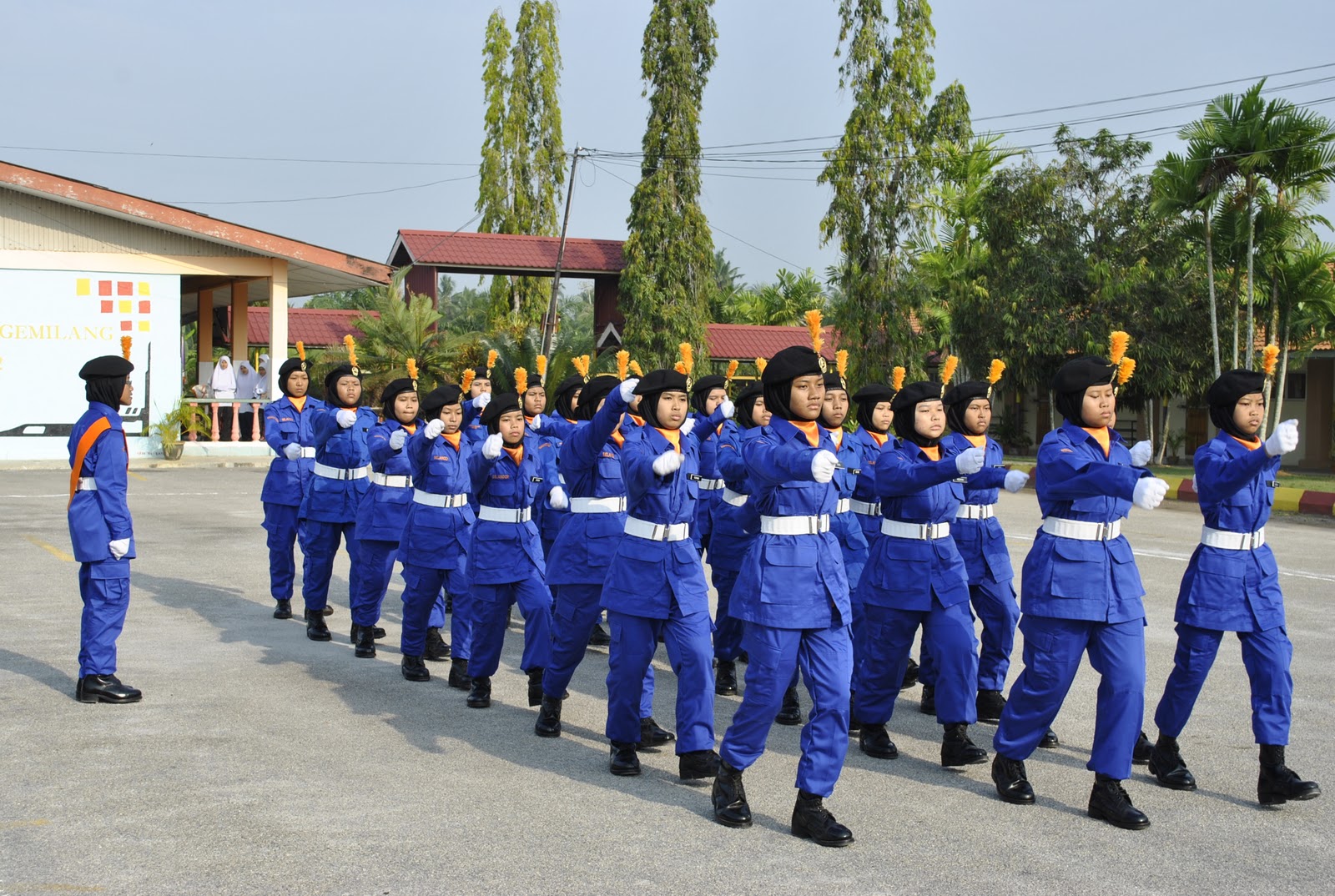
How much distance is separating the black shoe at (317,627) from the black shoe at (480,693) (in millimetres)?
2269

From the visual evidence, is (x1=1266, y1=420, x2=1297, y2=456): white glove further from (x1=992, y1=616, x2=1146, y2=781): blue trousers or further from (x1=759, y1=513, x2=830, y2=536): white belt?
(x1=759, y1=513, x2=830, y2=536): white belt

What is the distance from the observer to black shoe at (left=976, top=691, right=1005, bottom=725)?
701cm

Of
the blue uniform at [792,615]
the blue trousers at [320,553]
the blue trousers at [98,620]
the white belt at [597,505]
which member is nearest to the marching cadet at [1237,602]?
the blue uniform at [792,615]

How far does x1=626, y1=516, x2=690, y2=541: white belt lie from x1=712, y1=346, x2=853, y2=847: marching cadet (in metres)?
0.64

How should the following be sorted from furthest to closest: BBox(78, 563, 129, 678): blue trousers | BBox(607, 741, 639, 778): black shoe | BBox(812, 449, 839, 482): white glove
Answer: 1. BBox(78, 563, 129, 678): blue trousers
2. BBox(607, 741, 639, 778): black shoe
3. BBox(812, 449, 839, 482): white glove

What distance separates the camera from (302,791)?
5.46 metres

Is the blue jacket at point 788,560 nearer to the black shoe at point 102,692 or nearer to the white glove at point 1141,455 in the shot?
the white glove at point 1141,455

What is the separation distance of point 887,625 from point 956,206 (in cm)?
2734

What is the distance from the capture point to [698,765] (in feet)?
18.9

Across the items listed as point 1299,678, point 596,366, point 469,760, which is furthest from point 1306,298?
point 469,760

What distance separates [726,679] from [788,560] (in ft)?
8.92

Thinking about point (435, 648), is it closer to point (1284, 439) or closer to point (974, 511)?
point (974, 511)

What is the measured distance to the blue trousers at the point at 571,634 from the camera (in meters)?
6.52

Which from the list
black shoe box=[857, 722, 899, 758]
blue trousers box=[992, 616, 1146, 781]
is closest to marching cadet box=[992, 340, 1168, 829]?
blue trousers box=[992, 616, 1146, 781]
